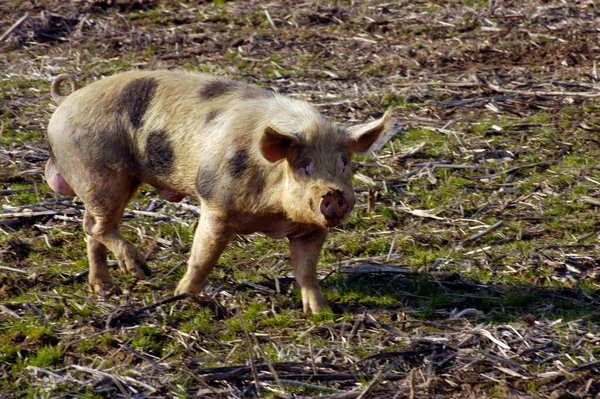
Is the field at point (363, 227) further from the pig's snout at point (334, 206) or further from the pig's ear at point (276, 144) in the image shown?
the pig's ear at point (276, 144)

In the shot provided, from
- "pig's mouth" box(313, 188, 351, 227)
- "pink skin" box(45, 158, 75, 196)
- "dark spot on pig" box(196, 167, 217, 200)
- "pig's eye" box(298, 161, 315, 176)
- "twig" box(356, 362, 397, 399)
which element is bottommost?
"twig" box(356, 362, 397, 399)

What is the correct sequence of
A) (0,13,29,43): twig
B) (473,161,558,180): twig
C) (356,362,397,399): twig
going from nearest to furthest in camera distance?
(356,362,397,399): twig, (473,161,558,180): twig, (0,13,29,43): twig

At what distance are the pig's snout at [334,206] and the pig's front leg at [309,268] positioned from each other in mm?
707

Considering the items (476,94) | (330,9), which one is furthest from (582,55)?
(330,9)

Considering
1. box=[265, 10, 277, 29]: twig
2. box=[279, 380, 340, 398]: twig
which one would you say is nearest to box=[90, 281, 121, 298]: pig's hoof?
box=[279, 380, 340, 398]: twig

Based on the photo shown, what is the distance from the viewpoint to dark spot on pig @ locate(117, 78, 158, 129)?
6.94 m

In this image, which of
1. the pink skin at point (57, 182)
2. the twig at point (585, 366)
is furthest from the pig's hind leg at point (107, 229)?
the twig at point (585, 366)

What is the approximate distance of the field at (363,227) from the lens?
5.70m

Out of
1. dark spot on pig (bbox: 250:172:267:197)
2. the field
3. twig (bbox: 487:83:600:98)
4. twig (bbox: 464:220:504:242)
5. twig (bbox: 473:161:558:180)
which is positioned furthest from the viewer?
twig (bbox: 487:83:600:98)

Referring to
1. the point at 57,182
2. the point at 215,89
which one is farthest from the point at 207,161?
the point at 57,182

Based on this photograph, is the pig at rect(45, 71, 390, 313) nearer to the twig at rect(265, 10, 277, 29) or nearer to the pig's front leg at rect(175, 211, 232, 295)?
the pig's front leg at rect(175, 211, 232, 295)

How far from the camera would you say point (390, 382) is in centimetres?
549

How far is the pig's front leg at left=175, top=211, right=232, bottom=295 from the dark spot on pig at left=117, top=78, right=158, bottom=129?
798mm

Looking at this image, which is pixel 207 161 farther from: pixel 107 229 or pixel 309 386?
pixel 309 386
